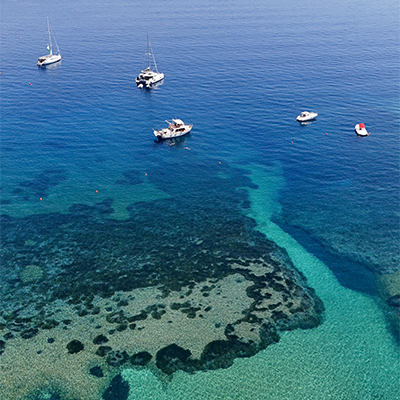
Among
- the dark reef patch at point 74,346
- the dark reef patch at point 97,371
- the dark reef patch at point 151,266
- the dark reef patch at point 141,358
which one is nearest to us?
the dark reef patch at point 97,371

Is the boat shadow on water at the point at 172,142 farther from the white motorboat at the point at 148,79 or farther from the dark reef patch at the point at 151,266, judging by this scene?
the white motorboat at the point at 148,79

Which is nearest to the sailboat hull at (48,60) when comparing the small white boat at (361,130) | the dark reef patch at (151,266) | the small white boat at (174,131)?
the small white boat at (174,131)

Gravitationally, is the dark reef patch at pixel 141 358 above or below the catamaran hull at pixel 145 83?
below

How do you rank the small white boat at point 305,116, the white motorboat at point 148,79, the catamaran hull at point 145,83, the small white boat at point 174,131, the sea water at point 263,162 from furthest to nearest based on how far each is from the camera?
the white motorboat at point 148,79
the catamaran hull at point 145,83
the small white boat at point 305,116
the small white boat at point 174,131
the sea water at point 263,162

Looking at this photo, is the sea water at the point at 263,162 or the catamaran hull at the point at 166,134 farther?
the catamaran hull at the point at 166,134

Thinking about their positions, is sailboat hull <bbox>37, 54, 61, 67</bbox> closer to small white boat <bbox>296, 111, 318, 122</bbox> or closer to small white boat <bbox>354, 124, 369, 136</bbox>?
small white boat <bbox>296, 111, 318, 122</bbox>

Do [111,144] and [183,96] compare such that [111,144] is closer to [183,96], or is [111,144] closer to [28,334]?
[183,96]

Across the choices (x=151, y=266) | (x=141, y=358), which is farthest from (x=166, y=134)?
(x=141, y=358)
